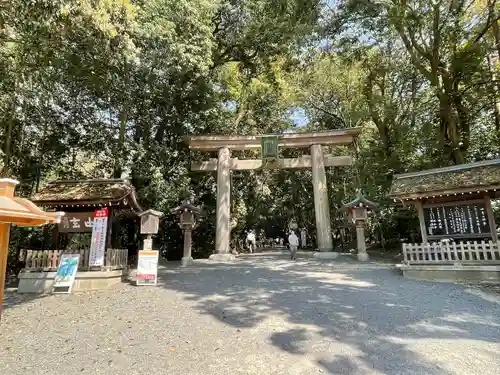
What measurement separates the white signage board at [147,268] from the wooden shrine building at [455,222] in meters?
7.02

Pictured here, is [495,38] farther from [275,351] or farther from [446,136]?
[275,351]

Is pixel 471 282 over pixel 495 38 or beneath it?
beneath

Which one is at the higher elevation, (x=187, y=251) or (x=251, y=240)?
(x=251, y=240)

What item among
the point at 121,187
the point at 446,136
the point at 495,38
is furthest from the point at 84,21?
the point at 495,38

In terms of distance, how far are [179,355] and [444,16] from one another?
48.8ft

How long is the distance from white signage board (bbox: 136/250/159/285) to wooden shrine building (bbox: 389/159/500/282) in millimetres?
7021

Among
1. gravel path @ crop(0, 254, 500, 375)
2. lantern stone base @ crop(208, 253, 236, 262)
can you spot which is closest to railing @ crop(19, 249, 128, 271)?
gravel path @ crop(0, 254, 500, 375)

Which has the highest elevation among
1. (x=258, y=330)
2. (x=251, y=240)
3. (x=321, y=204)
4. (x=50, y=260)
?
(x=321, y=204)

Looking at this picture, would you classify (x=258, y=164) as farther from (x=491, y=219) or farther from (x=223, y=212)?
(x=491, y=219)

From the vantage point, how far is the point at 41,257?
28.7 ft

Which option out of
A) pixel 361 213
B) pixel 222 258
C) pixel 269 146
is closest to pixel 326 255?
pixel 361 213

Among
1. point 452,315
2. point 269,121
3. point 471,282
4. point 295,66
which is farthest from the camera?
point 269,121

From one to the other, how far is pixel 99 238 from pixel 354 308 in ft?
23.1

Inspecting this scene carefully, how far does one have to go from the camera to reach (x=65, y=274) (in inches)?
320
